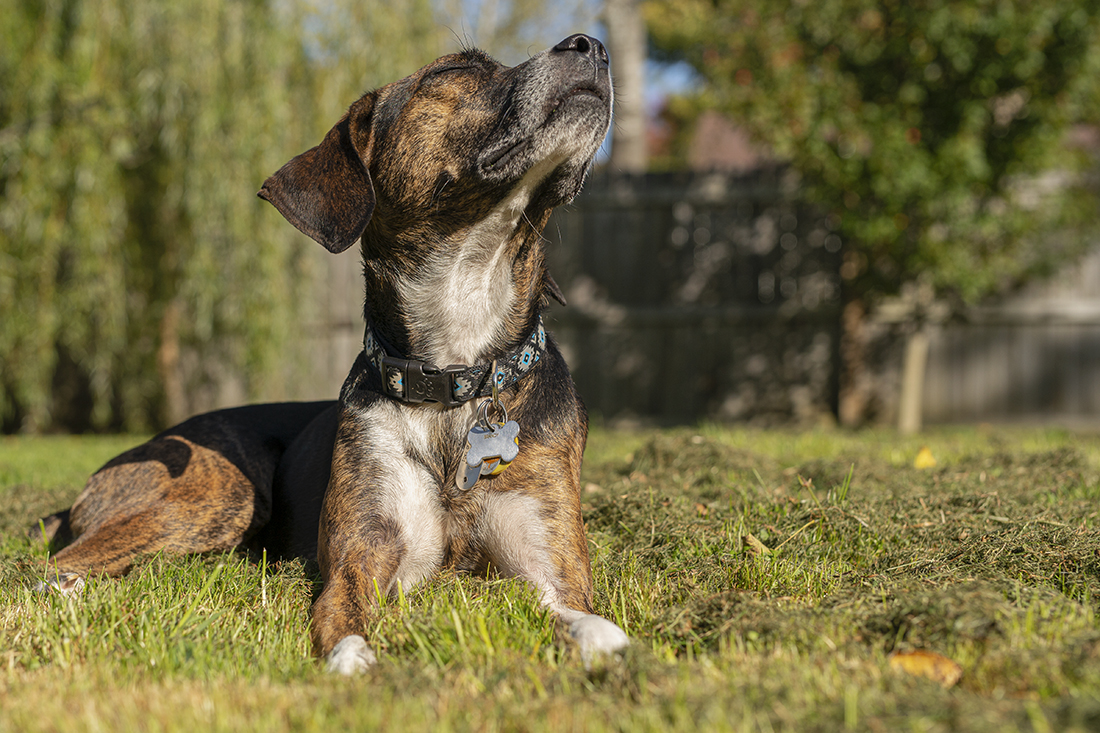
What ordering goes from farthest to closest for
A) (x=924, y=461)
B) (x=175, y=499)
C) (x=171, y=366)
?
(x=171, y=366) < (x=924, y=461) < (x=175, y=499)

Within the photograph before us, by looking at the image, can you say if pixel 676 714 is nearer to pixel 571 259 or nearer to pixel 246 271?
pixel 246 271

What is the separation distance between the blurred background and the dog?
5534mm

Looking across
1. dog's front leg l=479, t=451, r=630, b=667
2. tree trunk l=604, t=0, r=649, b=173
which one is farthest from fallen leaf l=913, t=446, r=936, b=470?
tree trunk l=604, t=0, r=649, b=173

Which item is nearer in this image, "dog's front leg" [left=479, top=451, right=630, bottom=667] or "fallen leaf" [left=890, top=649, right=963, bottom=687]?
"fallen leaf" [left=890, top=649, right=963, bottom=687]

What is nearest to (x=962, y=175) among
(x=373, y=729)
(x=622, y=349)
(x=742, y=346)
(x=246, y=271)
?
(x=742, y=346)

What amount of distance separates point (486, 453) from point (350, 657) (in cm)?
86

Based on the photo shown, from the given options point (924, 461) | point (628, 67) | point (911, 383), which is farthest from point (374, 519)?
point (628, 67)

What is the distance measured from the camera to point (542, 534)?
2.90 meters

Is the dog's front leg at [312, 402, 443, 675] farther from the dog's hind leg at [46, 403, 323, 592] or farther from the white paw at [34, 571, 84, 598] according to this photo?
the white paw at [34, 571, 84, 598]

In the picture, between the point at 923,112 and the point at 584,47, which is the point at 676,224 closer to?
the point at 923,112

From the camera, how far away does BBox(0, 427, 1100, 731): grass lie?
1.74 metres

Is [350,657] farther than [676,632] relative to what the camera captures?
No

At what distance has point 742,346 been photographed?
36.5 ft

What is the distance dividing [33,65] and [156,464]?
6057 millimetres
